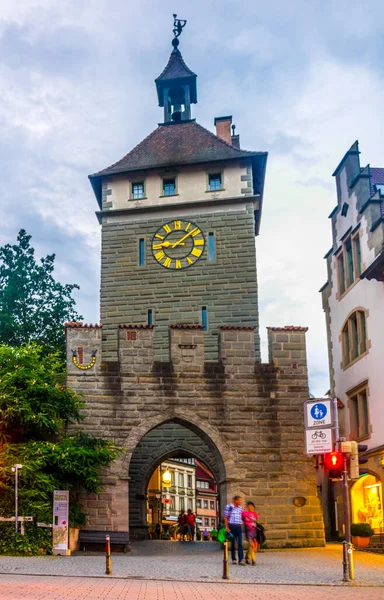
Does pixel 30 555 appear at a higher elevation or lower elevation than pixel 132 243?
lower

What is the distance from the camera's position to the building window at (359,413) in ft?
77.4

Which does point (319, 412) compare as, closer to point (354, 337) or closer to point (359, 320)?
point (359, 320)

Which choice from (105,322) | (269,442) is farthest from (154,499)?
(269,442)

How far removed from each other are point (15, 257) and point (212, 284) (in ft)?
44.1

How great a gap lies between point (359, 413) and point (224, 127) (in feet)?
49.4

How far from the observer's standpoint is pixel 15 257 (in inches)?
1476

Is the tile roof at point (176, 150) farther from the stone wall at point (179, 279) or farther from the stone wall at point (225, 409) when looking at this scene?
the stone wall at point (225, 409)

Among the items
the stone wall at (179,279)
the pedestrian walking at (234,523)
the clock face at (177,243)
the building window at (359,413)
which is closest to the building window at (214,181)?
the stone wall at (179,279)

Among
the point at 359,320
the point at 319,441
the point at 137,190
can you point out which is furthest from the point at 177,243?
the point at 319,441

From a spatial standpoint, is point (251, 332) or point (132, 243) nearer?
point (251, 332)

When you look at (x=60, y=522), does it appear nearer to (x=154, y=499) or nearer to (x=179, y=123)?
(x=179, y=123)

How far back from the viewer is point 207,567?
607 inches

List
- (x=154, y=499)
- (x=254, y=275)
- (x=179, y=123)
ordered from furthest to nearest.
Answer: (x=154, y=499) < (x=179, y=123) < (x=254, y=275)

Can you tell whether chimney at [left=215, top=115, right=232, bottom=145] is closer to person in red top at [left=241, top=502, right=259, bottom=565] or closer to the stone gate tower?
the stone gate tower
